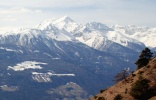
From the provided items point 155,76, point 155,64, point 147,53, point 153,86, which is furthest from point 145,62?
point 153,86

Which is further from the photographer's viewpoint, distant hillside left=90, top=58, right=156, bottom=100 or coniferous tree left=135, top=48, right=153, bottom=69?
coniferous tree left=135, top=48, right=153, bottom=69

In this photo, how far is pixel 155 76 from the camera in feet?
343

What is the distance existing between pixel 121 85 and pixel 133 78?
4240mm

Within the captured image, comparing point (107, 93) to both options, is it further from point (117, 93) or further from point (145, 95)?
point (145, 95)

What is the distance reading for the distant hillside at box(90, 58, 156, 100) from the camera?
9181 cm

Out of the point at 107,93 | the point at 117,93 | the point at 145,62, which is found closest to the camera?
the point at 117,93

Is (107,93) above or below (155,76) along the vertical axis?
below

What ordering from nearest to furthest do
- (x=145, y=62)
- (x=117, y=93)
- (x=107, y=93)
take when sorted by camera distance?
1. (x=117, y=93)
2. (x=107, y=93)
3. (x=145, y=62)

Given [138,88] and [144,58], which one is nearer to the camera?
[138,88]

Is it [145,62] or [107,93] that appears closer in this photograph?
[107,93]

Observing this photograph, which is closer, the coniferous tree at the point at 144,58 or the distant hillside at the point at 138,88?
the distant hillside at the point at 138,88

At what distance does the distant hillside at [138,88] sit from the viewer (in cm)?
9181

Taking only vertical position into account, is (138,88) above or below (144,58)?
above

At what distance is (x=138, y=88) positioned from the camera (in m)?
91.9
